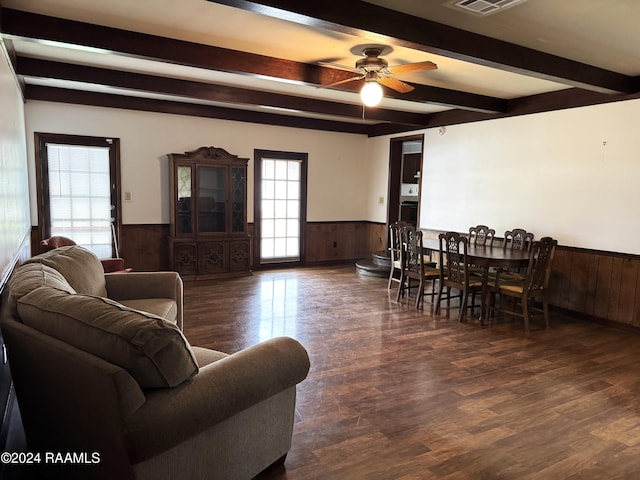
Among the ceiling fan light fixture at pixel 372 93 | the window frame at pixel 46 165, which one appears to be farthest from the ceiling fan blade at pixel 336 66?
the window frame at pixel 46 165

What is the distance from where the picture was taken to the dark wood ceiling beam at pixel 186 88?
4352mm

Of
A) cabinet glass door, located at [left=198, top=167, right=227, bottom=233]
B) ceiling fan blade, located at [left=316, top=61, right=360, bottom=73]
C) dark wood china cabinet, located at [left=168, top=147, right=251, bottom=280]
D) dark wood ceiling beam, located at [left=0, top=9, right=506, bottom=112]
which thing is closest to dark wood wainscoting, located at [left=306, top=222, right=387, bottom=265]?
dark wood china cabinet, located at [left=168, top=147, right=251, bottom=280]

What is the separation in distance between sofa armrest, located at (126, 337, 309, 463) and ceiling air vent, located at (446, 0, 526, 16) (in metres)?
2.30

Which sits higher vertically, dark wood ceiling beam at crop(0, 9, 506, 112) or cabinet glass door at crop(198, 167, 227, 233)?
dark wood ceiling beam at crop(0, 9, 506, 112)

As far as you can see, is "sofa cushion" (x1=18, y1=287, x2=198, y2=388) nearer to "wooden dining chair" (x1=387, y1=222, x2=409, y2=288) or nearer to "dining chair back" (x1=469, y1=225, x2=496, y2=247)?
"wooden dining chair" (x1=387, y1=222, x2=409, y2=288)

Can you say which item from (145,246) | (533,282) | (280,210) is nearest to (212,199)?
(145,246)

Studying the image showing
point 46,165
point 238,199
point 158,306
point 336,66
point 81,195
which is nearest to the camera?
point 158,306

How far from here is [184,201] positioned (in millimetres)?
6266

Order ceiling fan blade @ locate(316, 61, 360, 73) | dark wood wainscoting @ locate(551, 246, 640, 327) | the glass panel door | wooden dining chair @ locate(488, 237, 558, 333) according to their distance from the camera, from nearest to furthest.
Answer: ceiling fan blade @ locate(316, 61, 360, 73) → wooden dining chair @ locate(488, 237, 558, 333) → dark wood wainscoting @ locate(551, 246, 640, 327) → the glass panel door

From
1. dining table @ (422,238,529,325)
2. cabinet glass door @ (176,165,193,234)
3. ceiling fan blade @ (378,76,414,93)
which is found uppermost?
ceiling fan blade @ (378,76,414,93)

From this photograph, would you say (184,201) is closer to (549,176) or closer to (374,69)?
(374,69)

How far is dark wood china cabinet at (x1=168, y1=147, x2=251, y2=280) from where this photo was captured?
624cm

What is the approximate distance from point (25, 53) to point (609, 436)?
5605 mm

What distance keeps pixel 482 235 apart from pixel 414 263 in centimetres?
118
